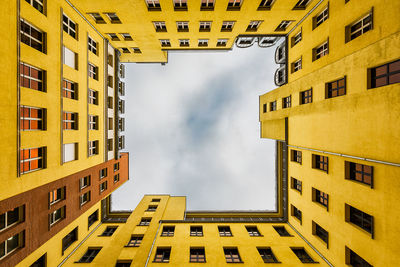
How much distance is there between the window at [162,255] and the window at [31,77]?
22.1 m

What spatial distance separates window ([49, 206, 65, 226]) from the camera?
17987 mm

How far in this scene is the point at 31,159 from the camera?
1480 centimetres

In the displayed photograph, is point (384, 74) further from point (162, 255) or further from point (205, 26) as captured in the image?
point (162, 255)

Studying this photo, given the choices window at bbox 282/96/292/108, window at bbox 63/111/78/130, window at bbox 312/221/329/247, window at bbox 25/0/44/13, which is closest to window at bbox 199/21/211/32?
window at bbox 282/96/292/108

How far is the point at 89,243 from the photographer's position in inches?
990

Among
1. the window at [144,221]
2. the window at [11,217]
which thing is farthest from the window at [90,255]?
the window at [11,217]

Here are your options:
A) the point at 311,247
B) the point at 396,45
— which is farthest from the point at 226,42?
the point at 311,247

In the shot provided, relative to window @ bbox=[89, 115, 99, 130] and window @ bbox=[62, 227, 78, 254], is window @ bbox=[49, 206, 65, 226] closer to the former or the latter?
window @ bbox=[62, 227, 78, 254]

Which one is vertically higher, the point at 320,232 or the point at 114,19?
the point at 114,19

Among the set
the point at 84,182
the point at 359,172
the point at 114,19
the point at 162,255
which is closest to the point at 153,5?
the point at 114,19

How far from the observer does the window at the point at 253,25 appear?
26.0 meters

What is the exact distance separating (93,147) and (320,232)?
31.8m

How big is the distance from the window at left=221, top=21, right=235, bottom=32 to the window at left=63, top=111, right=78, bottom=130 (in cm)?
2410

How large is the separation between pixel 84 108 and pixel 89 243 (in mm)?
19553
